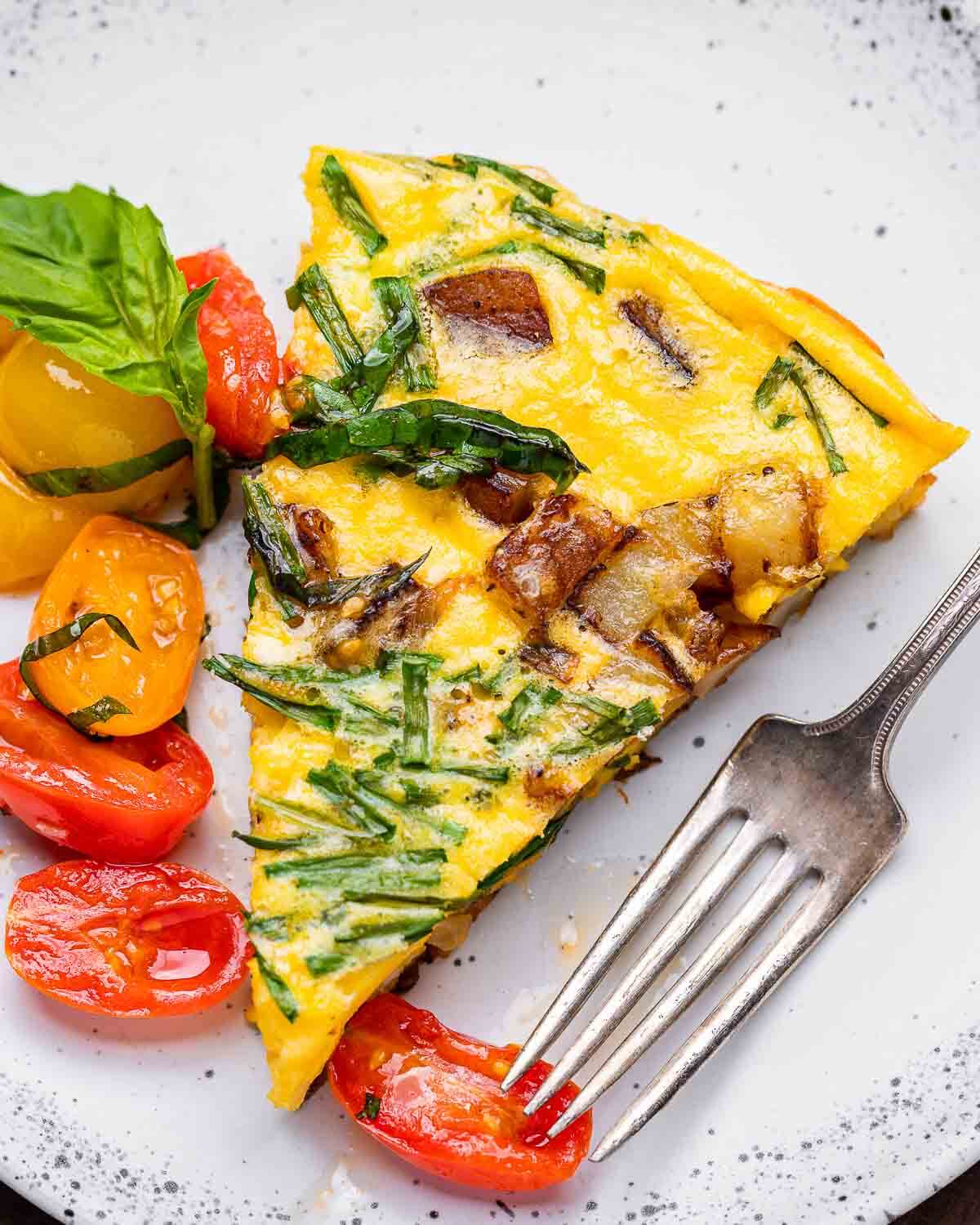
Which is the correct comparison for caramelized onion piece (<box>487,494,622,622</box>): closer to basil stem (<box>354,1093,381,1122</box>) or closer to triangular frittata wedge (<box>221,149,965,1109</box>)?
triangular frittata wedge (<box>221,149,965,1109</box>)

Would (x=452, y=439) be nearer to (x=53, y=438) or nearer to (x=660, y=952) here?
(x=53, y=438)

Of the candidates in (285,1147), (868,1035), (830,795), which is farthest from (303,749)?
(868,1035)

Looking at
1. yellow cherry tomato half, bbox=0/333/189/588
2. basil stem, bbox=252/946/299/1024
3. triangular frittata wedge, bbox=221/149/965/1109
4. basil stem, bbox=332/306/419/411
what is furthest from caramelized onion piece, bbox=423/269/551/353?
basil stem, bbox=252/946/299/1024

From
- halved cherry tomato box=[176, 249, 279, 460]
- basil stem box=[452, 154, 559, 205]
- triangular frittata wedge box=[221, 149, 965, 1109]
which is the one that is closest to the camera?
triangular frittata wedge box=[221, 149, 965, 1109]

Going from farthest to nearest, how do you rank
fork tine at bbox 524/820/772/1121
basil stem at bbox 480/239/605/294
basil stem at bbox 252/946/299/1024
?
basil stem at bbox 480/239/605/294 → fork tine at bbox 524/820/772/1121 → basil stem at bbox 252/946/299/1024

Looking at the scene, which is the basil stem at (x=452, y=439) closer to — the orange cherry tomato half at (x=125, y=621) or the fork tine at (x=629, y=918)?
the orange cherry tomato half at (x=125, y=621)

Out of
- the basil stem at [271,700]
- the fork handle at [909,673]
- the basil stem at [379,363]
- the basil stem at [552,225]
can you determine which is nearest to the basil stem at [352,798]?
the basil stem at [271,700]
